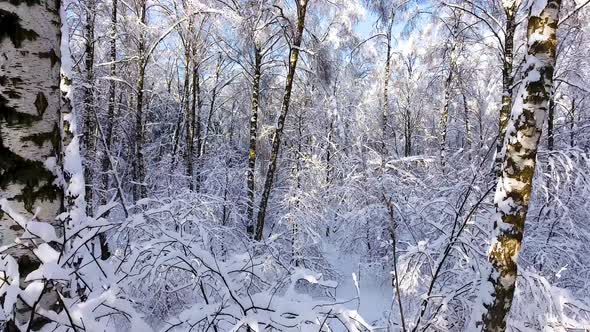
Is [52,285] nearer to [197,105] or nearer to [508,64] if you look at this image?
[508,64]

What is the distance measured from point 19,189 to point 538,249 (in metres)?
8.72

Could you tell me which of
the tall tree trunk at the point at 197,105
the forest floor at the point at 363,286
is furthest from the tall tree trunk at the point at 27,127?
the tall tree trunk at the point at 197,105

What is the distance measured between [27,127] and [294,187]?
462 inches

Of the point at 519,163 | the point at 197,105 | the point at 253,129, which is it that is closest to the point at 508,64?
the point at 519,163

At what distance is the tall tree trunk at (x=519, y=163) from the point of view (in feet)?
9.72

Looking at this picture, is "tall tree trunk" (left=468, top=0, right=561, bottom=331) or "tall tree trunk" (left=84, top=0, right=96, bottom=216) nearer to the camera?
"tall tree trunk" (left=468, top=0, right=561, bottom=331)

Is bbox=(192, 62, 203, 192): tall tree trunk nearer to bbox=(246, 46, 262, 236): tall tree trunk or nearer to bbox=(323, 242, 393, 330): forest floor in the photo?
bbox=(246, 46, 262, 236): tall tree trunk

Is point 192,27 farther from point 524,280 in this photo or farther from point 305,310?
point 305,310

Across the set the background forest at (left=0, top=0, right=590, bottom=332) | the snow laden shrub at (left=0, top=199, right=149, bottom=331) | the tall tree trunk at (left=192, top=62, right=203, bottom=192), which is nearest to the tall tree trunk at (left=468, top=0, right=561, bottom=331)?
the background forest at (left=0, top=0, right=590, bottom=332)

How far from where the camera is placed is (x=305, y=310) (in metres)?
1.52

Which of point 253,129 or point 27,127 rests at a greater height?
point 253,129

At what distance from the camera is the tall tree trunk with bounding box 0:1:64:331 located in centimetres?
129

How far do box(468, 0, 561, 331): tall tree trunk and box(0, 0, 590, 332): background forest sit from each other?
0.05 ft

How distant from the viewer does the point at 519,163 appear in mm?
3012
